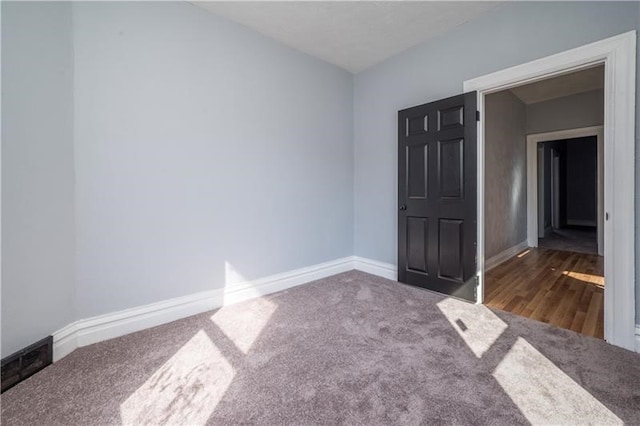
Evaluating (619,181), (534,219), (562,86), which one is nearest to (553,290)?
(619,181)

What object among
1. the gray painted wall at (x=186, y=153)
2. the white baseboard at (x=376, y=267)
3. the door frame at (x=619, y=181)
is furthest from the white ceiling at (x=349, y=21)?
the white baseboard at (x=376, y=267)

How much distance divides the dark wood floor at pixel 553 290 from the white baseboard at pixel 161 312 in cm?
216

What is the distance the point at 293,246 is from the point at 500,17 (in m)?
2.98

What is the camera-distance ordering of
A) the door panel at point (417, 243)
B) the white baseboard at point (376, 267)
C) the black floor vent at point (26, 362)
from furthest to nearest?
the white baseboard at point (376, 267) → the door panel at point (417, 243) → the black floor vent at point (26, 362)

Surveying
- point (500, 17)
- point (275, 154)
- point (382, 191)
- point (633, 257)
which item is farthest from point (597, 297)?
point (275, 154)

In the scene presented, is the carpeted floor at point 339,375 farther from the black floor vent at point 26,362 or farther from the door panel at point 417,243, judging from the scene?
the door panel at point 417,243

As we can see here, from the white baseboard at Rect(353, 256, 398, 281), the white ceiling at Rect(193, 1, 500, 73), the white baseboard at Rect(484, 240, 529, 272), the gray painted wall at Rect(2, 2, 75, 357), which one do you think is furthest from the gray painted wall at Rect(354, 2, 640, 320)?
the gray painted wall at Rect(2, 2, 75, 357)

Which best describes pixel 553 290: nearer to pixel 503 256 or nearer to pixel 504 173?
pixel 503 256

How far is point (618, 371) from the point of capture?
1562mm

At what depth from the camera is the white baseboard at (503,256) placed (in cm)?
382

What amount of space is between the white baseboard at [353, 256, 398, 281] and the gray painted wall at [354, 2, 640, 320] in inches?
2.9

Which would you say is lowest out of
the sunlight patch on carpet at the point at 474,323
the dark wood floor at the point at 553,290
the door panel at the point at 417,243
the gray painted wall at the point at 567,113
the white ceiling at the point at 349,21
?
the sunlight patch on carpet at the point at 474,323

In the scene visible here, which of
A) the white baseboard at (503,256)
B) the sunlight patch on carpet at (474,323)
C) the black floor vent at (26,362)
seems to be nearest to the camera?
the black floor vent at (26,362)

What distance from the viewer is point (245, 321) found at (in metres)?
2.24
